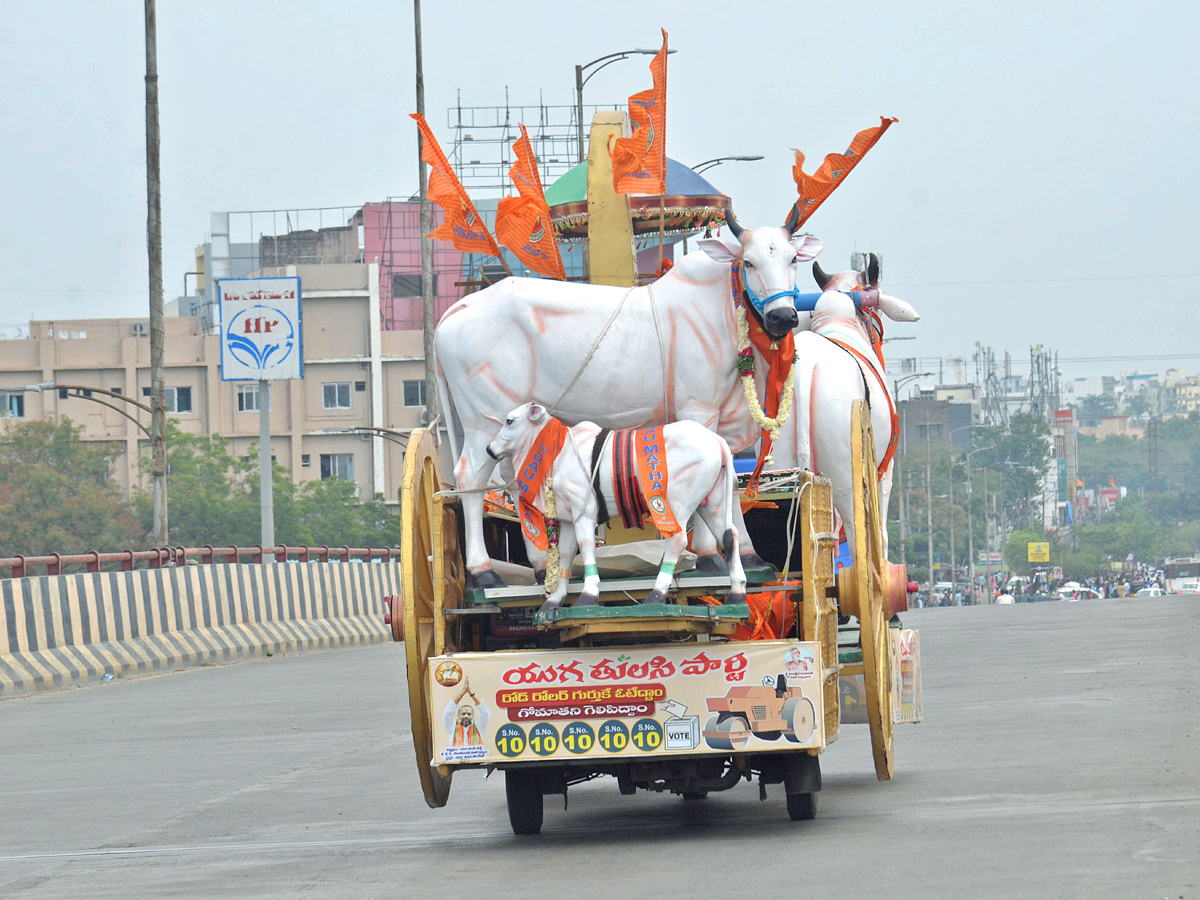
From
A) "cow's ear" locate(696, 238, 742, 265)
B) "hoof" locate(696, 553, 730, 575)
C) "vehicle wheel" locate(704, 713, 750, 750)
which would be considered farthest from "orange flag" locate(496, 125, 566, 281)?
"vehicle wheel" locate(704, 713, 750, 750)

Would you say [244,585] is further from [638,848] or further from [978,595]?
[978,595]

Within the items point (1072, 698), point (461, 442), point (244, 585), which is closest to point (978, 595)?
point (244, 585)

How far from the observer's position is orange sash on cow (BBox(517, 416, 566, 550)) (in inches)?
339

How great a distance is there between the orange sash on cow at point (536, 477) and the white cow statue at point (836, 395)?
6.61 feet

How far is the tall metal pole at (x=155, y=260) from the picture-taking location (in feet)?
98.6

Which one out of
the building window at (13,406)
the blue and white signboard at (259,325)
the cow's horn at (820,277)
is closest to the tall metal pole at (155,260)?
the blue and white signboard at (259,325)

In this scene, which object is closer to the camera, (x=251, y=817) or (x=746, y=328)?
(x=746, y=328)

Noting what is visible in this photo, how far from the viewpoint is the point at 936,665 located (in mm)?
21359

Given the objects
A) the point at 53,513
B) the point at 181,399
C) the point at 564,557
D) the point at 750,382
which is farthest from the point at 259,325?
the point at 181,399

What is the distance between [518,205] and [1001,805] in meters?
4.00

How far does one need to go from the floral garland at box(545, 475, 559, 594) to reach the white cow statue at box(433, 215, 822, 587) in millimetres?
487

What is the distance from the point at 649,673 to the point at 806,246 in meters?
2.17

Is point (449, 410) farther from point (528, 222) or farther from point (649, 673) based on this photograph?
point (649, 673)

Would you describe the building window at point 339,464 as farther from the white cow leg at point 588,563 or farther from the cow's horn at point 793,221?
the white cow leg at point 588,563
